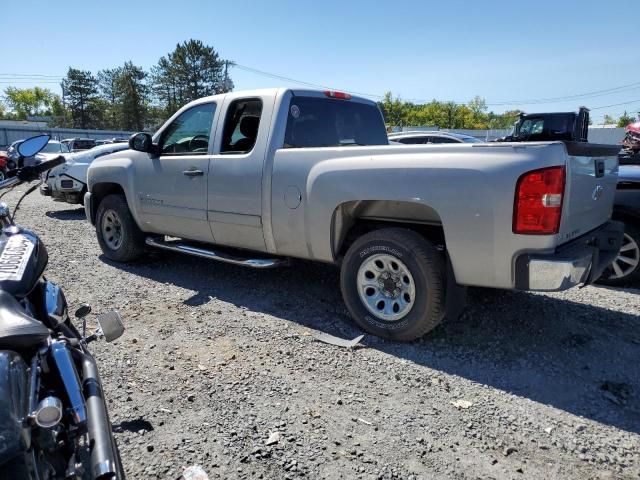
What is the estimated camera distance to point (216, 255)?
4777 millimetres

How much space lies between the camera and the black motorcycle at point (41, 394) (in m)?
1.34

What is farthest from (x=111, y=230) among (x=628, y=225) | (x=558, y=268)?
(x=628, y=225)

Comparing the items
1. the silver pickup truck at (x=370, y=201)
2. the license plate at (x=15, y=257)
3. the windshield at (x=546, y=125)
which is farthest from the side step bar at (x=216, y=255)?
the windshield at (x=546, y=125)

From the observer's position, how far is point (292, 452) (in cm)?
250

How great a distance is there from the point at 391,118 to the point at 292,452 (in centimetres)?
8728

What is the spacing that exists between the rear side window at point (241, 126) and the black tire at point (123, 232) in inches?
72.0

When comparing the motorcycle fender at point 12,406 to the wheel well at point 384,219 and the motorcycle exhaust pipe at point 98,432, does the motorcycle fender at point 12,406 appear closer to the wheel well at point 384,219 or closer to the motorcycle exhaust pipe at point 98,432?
the motorcycle exhaust pipe at point 98,432

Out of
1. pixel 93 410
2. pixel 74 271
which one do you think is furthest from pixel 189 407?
pixel 74 271

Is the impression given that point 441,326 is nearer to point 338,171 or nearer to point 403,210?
point 403,210

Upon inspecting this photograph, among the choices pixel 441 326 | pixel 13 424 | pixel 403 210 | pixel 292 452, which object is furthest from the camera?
pixel 441 326

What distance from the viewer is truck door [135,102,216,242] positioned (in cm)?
485

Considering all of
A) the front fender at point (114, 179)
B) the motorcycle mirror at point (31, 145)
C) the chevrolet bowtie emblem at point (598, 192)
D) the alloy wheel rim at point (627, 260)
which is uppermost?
the motorcycle mirror at point (31, 145)

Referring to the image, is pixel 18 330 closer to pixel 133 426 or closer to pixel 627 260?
pixel 133 426

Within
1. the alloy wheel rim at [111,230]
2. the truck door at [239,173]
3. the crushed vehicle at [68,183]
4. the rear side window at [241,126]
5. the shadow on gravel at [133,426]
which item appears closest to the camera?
the shadow on gravel at [133,426]
